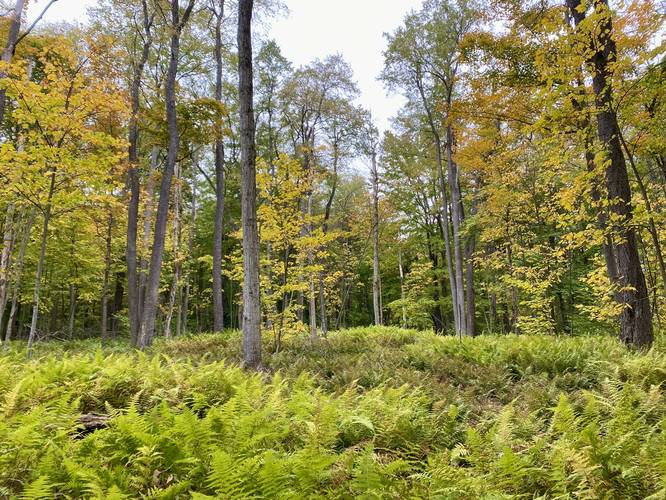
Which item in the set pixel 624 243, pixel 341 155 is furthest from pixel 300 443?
pixel 341 155

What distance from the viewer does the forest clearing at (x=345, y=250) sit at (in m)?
2.62

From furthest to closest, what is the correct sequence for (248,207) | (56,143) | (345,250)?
1. (345,250)
2. (248,207)
3. (56,143)

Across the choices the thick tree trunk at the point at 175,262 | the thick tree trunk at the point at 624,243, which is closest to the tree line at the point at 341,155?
the thick tree trunk at the point at 624,243

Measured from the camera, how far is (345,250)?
22.7m

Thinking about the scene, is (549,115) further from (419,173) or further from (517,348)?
(419,173)

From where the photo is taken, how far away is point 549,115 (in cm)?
564

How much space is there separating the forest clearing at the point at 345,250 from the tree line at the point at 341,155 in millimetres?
86

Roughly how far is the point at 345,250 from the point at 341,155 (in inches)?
249

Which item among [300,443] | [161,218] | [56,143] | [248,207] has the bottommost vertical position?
[300,443]

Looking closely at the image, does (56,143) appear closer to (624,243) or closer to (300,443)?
(300,443)

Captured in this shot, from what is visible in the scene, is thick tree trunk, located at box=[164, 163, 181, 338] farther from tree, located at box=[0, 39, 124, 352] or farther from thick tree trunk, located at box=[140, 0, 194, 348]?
tree, located at box=[0, 39, 124, 352]

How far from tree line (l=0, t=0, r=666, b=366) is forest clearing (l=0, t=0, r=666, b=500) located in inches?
3.4

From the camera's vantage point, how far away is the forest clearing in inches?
103

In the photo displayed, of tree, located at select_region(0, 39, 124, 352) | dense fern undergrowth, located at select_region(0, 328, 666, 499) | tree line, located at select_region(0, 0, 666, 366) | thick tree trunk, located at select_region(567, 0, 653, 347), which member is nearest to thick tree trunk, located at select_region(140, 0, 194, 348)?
tree line, located at select_region(0, 0, 666, 366)
